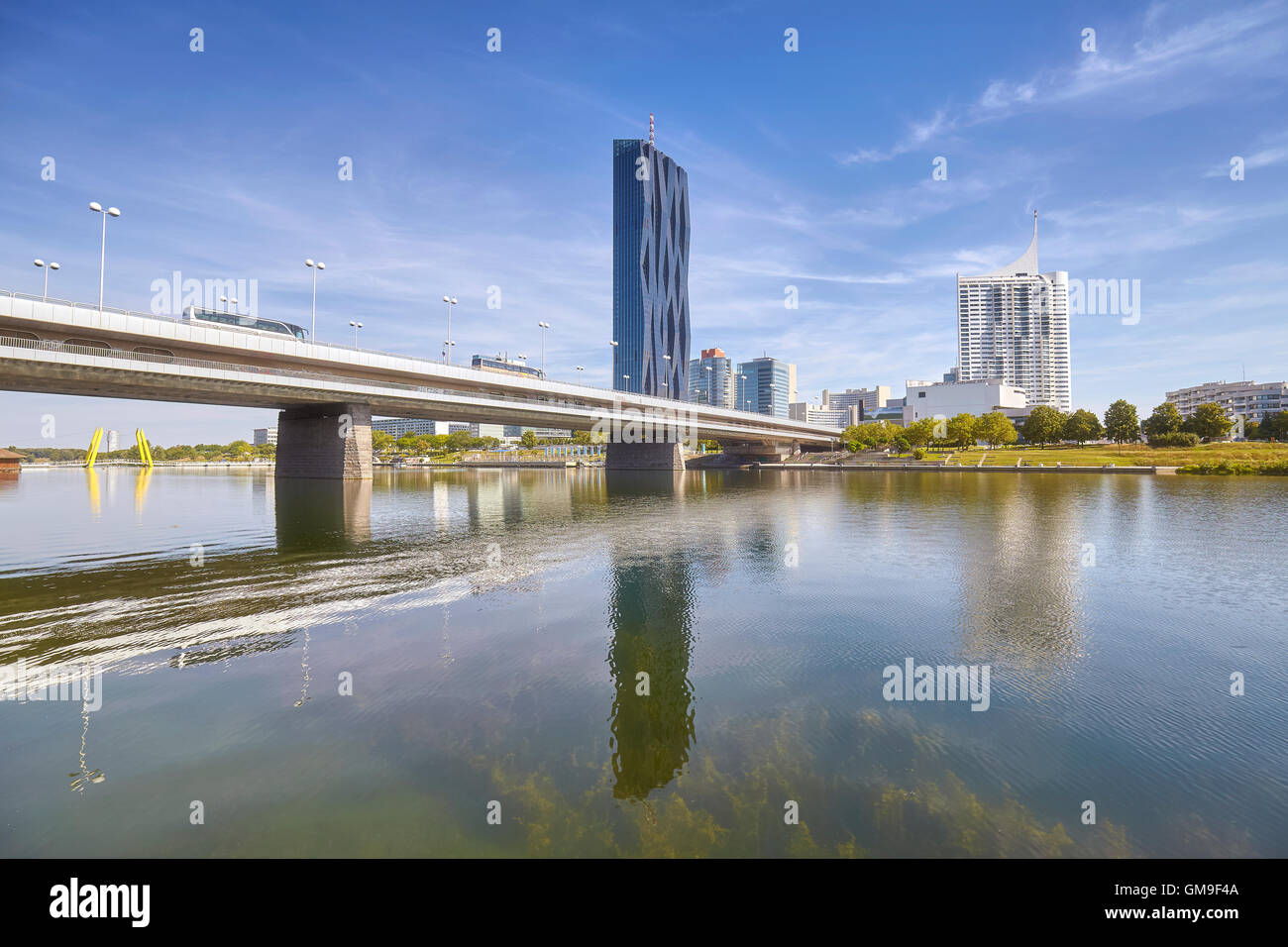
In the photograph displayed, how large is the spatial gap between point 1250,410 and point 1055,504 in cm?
22976

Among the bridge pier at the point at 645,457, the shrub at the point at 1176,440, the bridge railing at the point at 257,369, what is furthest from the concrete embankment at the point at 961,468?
the bridge railing at the point at 257,369

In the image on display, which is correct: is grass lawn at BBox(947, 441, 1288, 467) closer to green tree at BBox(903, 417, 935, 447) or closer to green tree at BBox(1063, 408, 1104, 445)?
green tree at BBox(903, 417, 935, 447)

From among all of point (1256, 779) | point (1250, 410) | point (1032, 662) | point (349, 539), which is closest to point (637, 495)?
point (349, 539)

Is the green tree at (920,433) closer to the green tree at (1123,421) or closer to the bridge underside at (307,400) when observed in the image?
the green tree at (1123,421)

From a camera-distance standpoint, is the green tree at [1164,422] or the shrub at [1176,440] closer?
the shrub at [1176,440]

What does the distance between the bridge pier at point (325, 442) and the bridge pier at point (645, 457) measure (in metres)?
58.3

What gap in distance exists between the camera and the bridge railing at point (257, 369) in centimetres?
4341

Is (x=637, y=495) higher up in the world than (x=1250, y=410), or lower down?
lower down

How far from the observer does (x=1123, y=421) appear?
12794cm

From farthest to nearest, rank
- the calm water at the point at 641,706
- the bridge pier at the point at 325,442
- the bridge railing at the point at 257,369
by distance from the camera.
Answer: the bridge pier at the point at 325,442 → the bridge railing at the point at 257,369 → the calm water at the point at 641,706

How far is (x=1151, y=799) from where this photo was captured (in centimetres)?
700

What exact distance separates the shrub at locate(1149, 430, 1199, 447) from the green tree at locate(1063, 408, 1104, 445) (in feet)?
67.2
